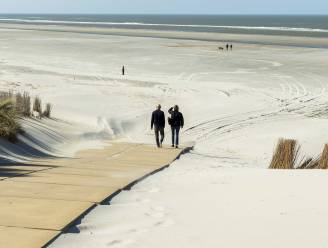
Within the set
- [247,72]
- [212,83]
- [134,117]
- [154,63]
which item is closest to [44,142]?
[134,117]

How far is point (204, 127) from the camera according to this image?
18266 mm

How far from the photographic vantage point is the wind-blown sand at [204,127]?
4.54 metres

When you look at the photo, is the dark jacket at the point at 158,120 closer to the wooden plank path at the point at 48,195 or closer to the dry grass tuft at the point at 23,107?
the dry grass tuft at the point at 23,107

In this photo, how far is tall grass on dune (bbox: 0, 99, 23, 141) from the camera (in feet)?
36.2

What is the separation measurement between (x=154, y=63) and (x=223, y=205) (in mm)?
32416

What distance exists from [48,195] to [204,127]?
12798mm

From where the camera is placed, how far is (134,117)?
19031mm

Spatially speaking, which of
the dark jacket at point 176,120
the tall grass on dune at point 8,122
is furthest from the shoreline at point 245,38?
the tall grass on dune at point 8,122

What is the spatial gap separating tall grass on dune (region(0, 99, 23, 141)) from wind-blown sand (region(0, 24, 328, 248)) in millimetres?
2121

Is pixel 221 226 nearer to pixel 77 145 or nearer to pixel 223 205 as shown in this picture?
pixel 223 205

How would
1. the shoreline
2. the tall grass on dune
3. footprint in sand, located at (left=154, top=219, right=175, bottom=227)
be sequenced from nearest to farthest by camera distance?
footprint in sand, located at (left=154, top=219, right=175, bottom=227) < the tall grass on dune < the shoreline

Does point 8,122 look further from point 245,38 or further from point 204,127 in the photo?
point 245,38

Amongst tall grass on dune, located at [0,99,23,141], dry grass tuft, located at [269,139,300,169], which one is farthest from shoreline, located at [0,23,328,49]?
dry grass tuft, located at [269,139,300,169]

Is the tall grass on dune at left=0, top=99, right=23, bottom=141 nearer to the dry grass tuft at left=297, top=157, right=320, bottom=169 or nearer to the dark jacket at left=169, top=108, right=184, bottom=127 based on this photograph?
the dark jacket at left=169, top=108, right=184, bottom=127
